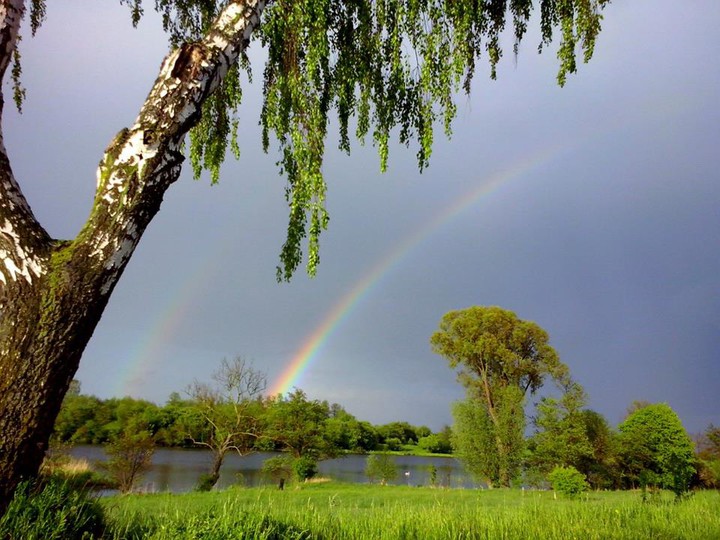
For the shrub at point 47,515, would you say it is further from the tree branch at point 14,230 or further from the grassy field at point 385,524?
the tree branch at point 14,230

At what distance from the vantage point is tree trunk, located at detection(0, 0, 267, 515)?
2674 mm

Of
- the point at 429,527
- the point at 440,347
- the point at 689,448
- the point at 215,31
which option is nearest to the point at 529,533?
the point at 429,527

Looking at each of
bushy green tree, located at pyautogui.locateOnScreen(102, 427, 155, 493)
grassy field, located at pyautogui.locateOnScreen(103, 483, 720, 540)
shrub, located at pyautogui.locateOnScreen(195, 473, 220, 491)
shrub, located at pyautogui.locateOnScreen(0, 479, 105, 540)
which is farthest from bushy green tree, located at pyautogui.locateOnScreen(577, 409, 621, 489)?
shrub, located at pyautogui.locateOnScreen(0, 479, 105, 540)

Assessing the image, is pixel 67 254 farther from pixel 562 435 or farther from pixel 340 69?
pixel 562 435

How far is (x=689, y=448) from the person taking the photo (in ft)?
89.6

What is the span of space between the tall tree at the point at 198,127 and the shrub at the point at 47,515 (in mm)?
139

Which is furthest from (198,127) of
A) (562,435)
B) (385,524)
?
(562,435)

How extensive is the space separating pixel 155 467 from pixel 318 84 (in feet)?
122

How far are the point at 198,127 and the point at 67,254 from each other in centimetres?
354

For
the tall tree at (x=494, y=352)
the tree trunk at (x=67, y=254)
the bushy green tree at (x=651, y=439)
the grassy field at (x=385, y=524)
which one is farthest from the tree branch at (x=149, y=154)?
the bushy green tree at (x=651, y=439)

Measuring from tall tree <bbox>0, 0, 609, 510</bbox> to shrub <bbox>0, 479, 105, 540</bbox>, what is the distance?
0.46 feet

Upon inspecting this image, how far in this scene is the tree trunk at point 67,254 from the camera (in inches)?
105

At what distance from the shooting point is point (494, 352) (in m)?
30.2

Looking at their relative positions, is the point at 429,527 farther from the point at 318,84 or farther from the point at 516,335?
the point at 516,335
